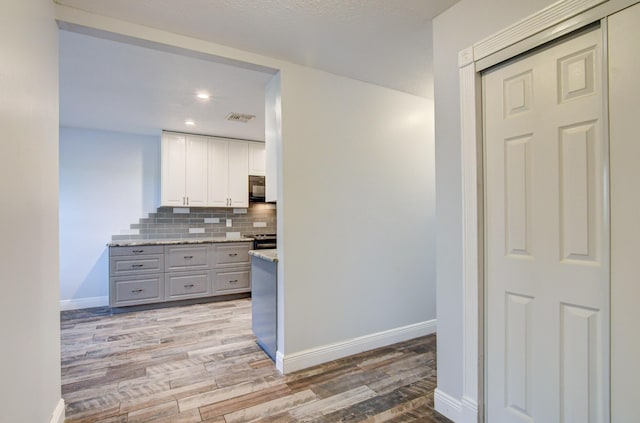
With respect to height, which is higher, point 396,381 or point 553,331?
point 553,331

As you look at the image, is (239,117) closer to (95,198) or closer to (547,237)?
(95,198)

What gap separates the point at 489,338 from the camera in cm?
171

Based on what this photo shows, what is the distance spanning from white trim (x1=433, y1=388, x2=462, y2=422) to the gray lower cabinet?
3.51 meters

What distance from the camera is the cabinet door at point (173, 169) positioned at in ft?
15.2

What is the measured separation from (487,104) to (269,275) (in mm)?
2065

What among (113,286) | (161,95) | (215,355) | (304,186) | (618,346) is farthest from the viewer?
(113,286)

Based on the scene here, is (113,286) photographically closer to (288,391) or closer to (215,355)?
(215,355)

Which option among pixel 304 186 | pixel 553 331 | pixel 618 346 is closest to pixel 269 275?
pixel 304 186

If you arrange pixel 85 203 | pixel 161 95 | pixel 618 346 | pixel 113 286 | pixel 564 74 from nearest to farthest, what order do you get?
pixel 618 346 < pixel 564 74 < pixel 161 95 < pixel 113 286 < pixel 85 203

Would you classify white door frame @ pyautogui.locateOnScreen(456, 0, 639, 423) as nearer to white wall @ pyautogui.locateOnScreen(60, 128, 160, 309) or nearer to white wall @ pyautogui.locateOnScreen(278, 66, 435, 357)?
white wall @ pyautogui.locateOnScreen(278, 66, 435, 357)

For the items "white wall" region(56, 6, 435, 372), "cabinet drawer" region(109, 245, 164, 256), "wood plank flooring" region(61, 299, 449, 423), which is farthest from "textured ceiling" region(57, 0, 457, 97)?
"cabinet drawer" region(109, 245, 164, 256)

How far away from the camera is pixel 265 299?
2.87m

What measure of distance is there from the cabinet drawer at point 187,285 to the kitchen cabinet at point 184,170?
107 cm

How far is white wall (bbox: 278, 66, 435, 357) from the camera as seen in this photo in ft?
8.48
